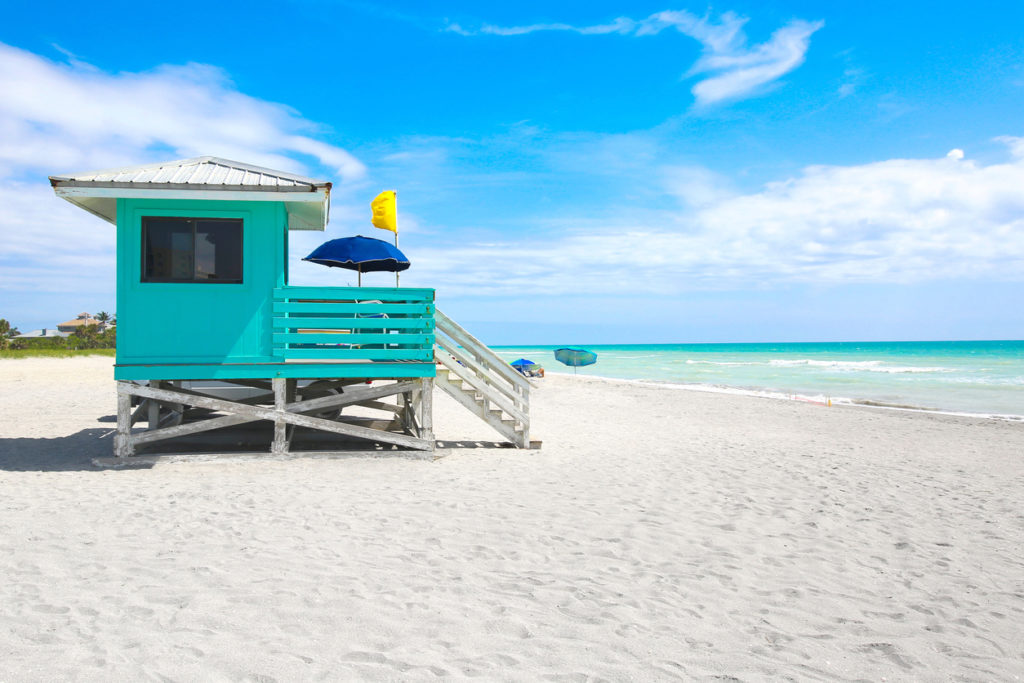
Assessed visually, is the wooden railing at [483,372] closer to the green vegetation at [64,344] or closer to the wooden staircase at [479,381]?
the wooden staircase at [479,381]

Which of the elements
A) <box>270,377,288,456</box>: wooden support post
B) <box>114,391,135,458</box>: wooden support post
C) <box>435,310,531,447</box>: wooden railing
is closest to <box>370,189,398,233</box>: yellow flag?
<box>435,310,531,447</box>: wooden railing

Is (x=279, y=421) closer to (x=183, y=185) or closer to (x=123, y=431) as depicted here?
(x=123, y=431)

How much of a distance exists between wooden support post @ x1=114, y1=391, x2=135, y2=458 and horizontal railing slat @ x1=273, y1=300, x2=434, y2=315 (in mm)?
2335

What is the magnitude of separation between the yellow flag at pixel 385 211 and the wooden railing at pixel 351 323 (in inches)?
63.5

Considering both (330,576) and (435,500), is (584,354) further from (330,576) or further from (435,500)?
(330,576)

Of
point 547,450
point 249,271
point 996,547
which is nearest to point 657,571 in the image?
point 996,547

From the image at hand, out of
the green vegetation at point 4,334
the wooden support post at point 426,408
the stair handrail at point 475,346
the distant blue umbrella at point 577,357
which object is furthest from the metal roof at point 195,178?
the green vegetation at point 4,334

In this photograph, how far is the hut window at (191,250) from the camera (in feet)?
28.1

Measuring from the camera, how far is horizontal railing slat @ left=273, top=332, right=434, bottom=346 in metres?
8.94

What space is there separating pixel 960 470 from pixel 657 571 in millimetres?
6794

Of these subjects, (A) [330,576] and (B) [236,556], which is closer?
(A) [330,576]

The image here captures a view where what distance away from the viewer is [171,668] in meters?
3.30

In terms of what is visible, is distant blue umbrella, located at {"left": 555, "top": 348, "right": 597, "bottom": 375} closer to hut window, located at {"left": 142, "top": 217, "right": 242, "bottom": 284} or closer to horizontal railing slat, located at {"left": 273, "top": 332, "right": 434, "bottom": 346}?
horizontal railing slat, located at {"left": 273, "top": 332, "right": 434, "bottom": 346}

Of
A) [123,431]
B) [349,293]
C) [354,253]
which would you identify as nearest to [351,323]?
[349,293]
